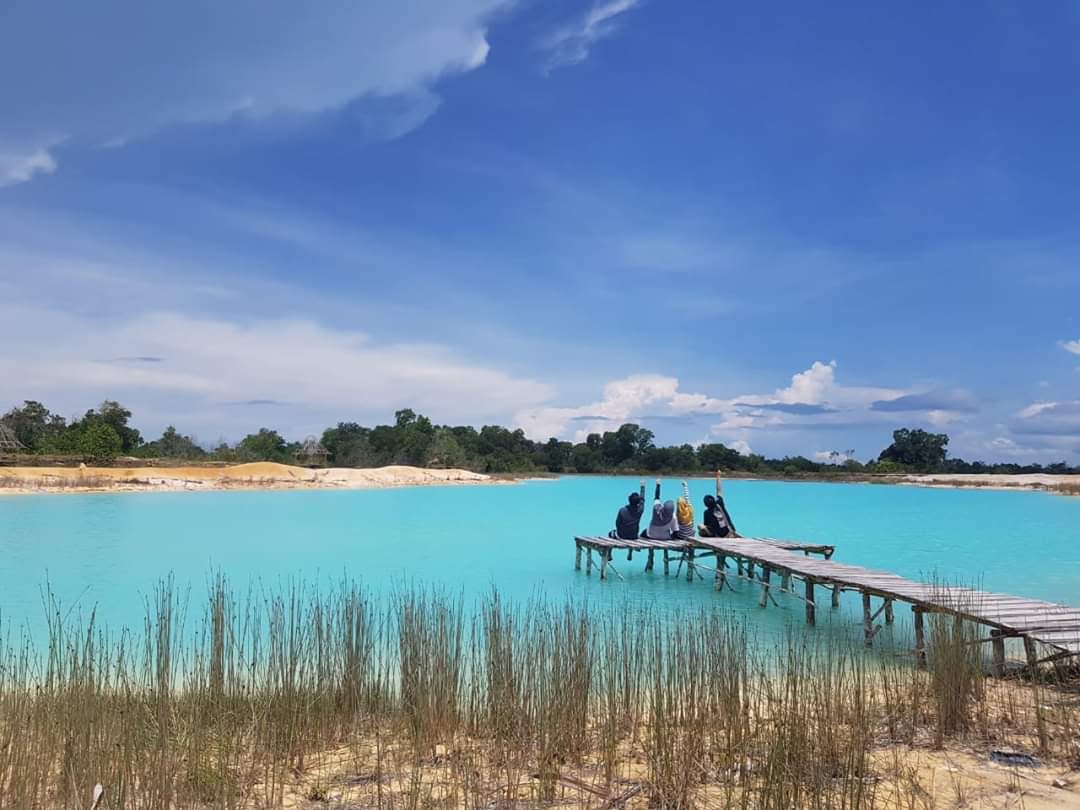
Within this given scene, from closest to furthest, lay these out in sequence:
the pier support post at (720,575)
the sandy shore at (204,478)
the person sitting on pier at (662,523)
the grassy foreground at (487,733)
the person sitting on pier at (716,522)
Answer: the grassy foreground at (487,733), the pier support post at (720,575), the person sitting on pier at (716,522), the person sitting on pier at (662,523), the sandy shore at (204,478)

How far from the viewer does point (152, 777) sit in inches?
122

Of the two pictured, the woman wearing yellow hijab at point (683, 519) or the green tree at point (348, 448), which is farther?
the green tree at point (348, 448)

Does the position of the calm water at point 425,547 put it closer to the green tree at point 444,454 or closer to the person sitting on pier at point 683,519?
the person sitting on pier at point 683,519

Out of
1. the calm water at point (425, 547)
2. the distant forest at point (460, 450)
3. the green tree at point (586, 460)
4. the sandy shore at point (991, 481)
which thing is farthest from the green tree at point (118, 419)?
the sandy shore at point (991, 481)

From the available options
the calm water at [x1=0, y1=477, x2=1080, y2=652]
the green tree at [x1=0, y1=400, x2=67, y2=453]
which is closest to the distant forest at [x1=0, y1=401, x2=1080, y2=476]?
the green tree at [x1=0, y1=400, x2=67, y2=453]

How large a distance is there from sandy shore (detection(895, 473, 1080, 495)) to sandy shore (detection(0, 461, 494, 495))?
37294 mm

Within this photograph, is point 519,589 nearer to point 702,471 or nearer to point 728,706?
point 728,706

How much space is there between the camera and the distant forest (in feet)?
158

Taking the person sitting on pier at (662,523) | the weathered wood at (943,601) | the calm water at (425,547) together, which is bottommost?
the calm water at (425,547)

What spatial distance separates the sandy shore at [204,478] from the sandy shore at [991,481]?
37.3 m

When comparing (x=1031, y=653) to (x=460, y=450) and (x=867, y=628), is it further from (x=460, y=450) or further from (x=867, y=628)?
(x=460, y=450)

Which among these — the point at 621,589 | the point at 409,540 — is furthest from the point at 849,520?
the point at 621,589

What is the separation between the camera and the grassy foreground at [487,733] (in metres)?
3.34

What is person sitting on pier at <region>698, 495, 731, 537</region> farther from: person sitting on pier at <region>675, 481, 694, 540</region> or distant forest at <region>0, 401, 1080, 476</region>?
distant forest at <region>0, 401, 1080, 476</region>
